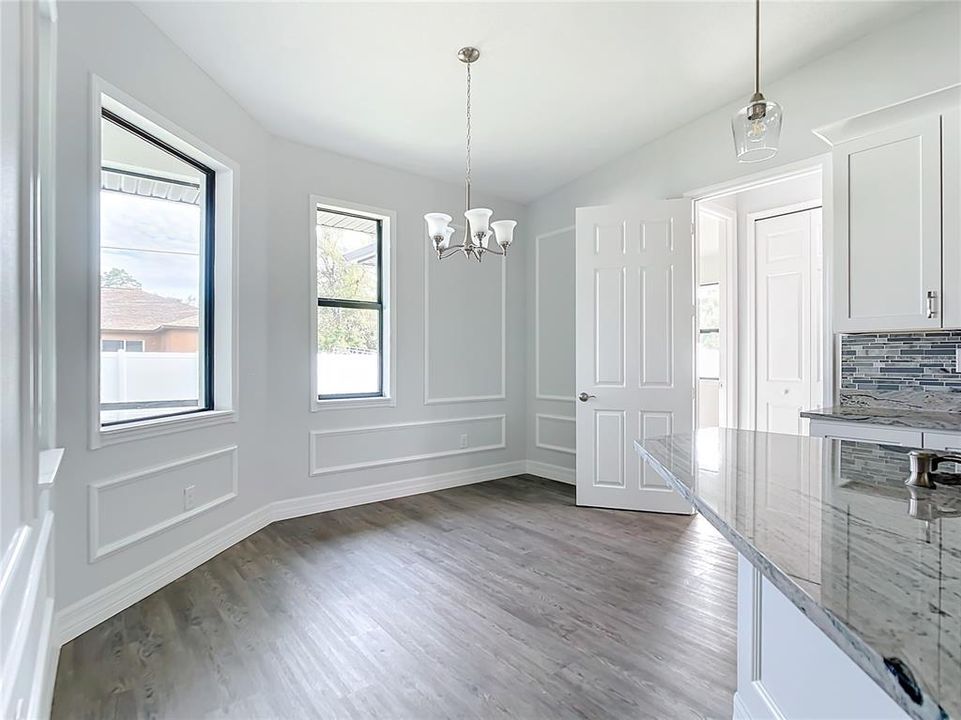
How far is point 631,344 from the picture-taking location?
13.0 feet

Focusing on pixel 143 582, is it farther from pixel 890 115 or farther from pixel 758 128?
pixel 890 115

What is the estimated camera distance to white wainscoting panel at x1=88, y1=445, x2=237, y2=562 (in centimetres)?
233

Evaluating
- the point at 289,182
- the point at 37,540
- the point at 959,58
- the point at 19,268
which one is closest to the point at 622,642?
the point at 37,540

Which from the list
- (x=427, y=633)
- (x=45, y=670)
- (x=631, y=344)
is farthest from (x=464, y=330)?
(x=45, y=670)

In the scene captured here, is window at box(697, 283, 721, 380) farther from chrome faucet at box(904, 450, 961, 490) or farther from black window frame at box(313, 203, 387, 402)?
chrome faucet at box(904, 450, 961, 490)

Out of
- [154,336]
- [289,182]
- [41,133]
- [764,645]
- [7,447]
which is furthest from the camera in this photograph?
[289,182]

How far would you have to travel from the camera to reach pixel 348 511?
397 cm

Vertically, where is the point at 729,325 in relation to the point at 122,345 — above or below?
above

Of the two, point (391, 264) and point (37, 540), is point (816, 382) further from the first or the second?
point (37, 540)

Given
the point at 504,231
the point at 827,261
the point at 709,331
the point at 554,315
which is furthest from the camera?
the point at 709,331

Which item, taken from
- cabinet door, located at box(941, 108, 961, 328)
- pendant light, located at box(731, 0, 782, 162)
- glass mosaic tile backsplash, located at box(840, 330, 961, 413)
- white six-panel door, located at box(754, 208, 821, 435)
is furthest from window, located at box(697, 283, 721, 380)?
pendant light, located at box(731, 0, 782, 162)

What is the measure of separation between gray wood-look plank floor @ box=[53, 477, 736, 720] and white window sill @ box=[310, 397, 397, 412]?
3.12ft

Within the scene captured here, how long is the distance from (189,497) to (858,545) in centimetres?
314

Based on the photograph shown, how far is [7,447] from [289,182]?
3.30 metres
